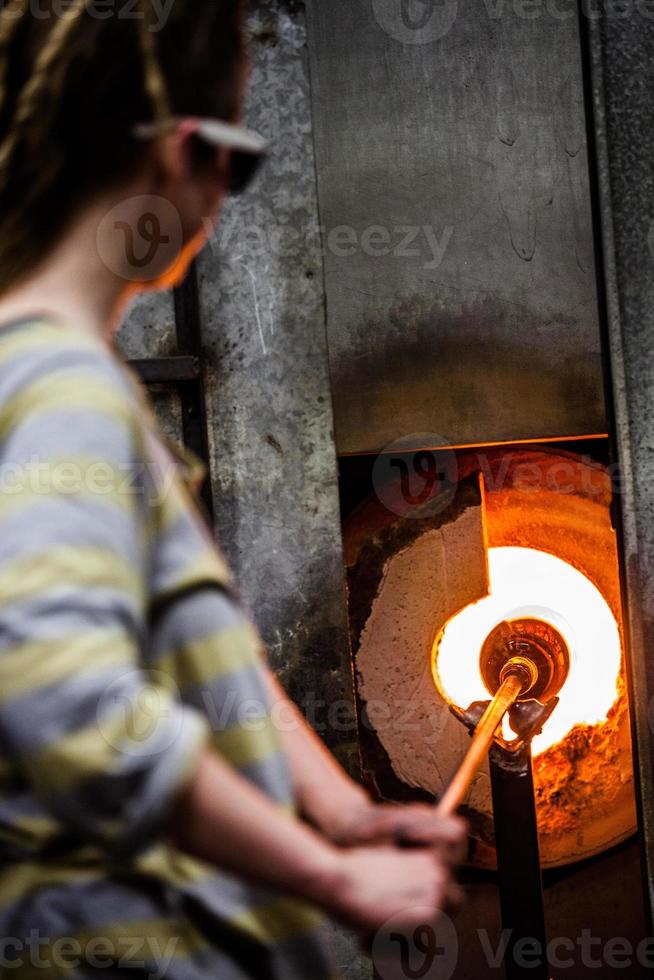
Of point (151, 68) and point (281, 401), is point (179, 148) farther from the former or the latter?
point (281, 401)

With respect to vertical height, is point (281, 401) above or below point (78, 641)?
above

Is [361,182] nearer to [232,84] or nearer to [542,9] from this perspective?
Answer: [542,9]

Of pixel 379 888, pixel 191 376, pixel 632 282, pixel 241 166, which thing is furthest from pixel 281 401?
pixel 379 888

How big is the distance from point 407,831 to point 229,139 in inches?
25.6

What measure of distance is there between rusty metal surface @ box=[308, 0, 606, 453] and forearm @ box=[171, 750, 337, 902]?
234 cm

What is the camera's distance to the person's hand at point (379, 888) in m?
0.86

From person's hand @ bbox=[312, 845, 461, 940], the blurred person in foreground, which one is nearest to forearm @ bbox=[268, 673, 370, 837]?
the blurred person in foreground

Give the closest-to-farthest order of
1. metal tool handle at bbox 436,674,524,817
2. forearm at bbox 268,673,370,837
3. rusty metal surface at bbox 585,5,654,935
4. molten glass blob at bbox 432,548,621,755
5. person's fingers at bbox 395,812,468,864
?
person's fingers at bbox 395,812,468,864 → forearm at bbox 268,673,370,837 → metal tool handle at bbox 436,674,524,817 → rusty metal surface at bbox 585,5,654,935 → molten glass blob at bbox 432,548,621,755

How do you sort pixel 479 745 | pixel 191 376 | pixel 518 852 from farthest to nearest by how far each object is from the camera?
pixel 191 376
pixel 518 852
pixel 479 745

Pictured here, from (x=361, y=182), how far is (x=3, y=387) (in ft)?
8.12

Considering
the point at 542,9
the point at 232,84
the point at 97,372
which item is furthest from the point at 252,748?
the point at 542,9

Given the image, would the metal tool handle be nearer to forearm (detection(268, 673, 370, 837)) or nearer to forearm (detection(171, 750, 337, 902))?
forearm (detection(268, 673, 370, 837))

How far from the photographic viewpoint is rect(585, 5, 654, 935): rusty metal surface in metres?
3.08

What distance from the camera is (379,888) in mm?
871
